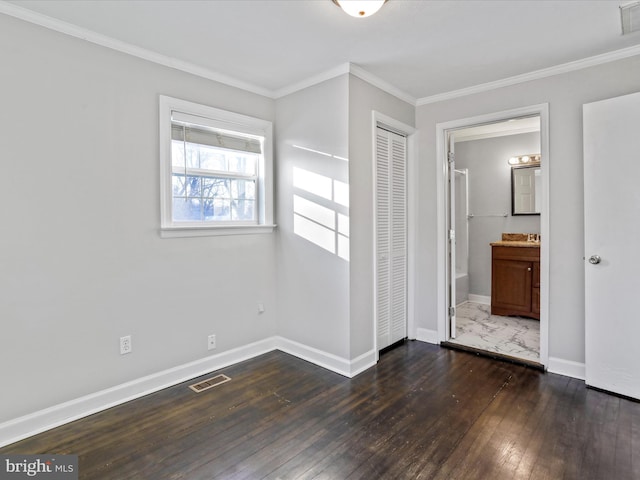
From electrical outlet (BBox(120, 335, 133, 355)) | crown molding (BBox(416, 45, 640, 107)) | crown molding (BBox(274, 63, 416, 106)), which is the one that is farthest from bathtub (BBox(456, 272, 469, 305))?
electrical outlet (BBox(120, 335, 133, 355))

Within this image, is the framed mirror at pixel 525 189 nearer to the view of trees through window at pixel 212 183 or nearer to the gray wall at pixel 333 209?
the gray wall at pixel 333 209

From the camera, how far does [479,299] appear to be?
18.2ft

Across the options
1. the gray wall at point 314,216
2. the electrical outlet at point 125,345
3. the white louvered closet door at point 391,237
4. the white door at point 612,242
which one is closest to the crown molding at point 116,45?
the gray wall at point 314,216

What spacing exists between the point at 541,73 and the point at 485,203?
268 centimetres

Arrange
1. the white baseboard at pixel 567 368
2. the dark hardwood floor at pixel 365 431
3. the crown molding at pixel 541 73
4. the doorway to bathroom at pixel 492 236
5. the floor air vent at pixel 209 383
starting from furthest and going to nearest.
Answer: the doorway to bathroom at pixel 492 236 → the white baseboard at pixel 567 368 → the floor air vent at pixel 209 383 → the crown molding at pixel 541 73 → the dark hardwood floor at pixel 365 431

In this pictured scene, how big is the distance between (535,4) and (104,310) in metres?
3.29

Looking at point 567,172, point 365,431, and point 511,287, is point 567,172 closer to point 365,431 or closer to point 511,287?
point 511,287

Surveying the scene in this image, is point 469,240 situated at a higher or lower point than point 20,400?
higher

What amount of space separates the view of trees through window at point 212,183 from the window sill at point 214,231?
0.12 metres

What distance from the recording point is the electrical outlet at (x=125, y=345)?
2.60 metres

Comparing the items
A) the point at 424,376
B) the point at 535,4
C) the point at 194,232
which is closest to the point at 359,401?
the point at 424,376

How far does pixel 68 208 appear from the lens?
2.34m

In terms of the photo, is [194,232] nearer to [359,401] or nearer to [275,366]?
[275,366]

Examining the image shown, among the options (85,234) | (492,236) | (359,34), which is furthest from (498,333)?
(85,234)
